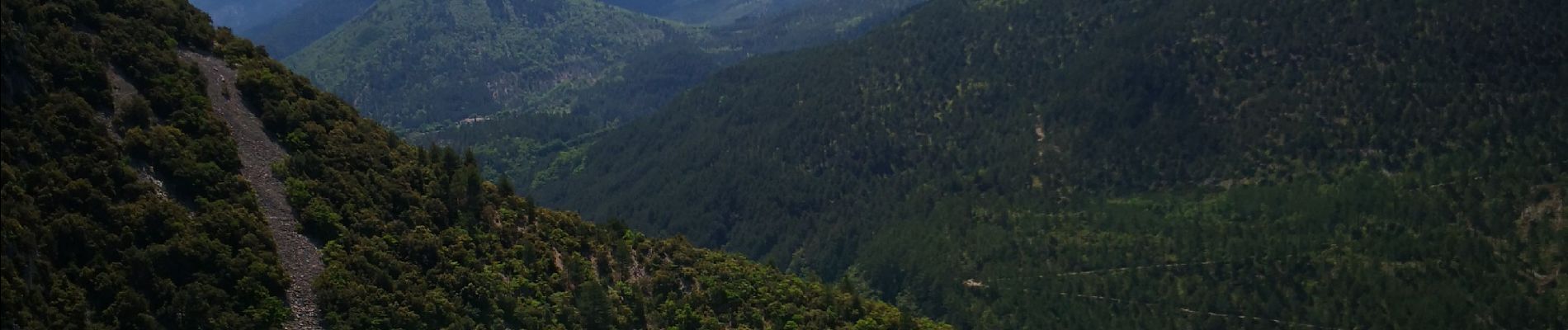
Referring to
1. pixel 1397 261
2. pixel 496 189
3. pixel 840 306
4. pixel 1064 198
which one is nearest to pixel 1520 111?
pixel 1397 261

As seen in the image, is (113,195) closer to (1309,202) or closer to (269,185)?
(269,185)

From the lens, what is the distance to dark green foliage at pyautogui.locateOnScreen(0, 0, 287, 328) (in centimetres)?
5528

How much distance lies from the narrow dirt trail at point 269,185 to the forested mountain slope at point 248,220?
0.60 feet

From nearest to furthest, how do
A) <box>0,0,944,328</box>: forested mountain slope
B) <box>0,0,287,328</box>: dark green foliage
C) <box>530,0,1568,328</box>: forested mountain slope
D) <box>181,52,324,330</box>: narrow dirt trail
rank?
<box>0,0,287,328</box>: dark green foliage, <box>0,0,944,328</box>: forested mountain slope, <box>181,52,324,330</box>: narrow dirt trail, <box>530,0,1568,328</box>: forested mountain slope

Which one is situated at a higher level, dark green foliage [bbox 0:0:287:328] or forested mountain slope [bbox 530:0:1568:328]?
dark green foliage [bbox 0:0:287:328]

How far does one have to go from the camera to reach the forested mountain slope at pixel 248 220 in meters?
58.0

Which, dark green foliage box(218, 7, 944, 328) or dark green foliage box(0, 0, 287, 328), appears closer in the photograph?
dark green foliage box(0, 0, 287, 328)

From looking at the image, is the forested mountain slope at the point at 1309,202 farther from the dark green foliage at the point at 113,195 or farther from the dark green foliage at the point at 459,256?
the dark green foliage at the point at 113,195

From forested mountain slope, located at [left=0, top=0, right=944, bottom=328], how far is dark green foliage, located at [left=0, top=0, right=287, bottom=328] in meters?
0.10

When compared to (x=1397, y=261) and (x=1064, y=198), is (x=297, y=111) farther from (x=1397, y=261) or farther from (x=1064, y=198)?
(x=1064, y=198)

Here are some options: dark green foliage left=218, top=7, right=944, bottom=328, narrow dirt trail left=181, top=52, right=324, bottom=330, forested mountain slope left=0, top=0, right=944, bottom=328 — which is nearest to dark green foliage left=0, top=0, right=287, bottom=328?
forested mountain slope left=0, top=0, right=944, bottom=328

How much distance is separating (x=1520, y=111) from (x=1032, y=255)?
200 ft

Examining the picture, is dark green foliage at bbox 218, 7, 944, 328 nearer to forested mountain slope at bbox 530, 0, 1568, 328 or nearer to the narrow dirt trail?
the narrow dirt trail

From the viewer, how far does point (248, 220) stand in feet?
218
